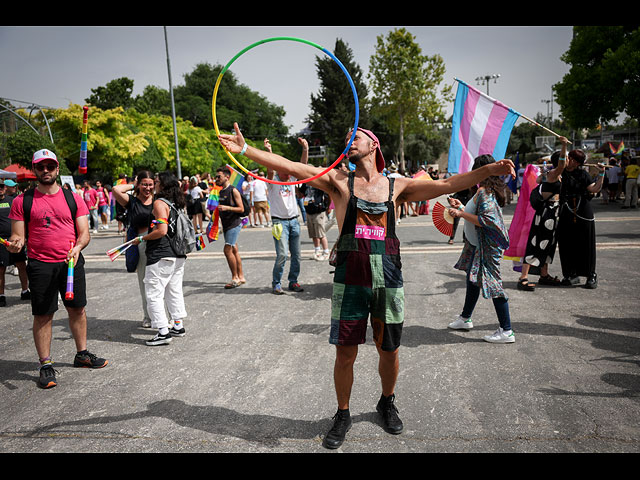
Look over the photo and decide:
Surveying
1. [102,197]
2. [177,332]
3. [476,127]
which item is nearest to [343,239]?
[177,332]

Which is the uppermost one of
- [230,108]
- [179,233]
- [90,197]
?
[230,108]

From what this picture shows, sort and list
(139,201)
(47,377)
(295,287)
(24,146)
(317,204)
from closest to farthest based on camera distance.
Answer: (47,377) < (139,201) < (295,287) < (317,204) < (24,146)

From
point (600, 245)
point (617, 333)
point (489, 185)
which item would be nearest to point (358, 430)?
point (489, 185)

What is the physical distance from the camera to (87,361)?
452 cm

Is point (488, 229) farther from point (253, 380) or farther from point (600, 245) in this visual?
point (600, 245)

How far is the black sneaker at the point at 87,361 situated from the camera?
4.53 m

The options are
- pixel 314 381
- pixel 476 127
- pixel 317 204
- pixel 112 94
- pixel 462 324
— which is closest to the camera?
pixel 314 381

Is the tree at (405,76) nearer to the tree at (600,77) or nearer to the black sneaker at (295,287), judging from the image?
Answer: the tree at (600,77)

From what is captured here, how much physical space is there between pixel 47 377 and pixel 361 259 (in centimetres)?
313

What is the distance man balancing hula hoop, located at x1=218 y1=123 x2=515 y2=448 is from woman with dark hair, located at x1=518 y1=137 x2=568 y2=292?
168 inches

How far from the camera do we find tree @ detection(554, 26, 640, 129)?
2267 centimetres

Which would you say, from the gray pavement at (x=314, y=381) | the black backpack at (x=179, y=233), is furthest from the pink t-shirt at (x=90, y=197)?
the black backpack at (x=179, y=233)

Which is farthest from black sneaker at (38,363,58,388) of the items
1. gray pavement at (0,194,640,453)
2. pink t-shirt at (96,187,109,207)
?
pink t-shirt at (96,187,109,207)

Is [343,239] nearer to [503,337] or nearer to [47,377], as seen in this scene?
[503,337]
